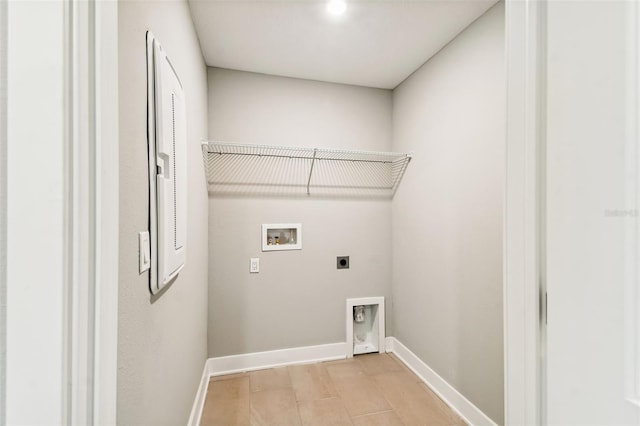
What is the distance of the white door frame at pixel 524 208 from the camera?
59 centimetres

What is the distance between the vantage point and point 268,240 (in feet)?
7.45

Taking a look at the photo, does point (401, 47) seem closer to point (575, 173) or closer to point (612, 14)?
point (612, 14)

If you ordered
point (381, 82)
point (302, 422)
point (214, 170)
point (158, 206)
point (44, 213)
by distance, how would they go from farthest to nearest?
point (381, 82)
point (214, 170)
point (302, 422)
point (158, 206)
point (44, 213)

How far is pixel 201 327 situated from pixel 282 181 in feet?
4.22

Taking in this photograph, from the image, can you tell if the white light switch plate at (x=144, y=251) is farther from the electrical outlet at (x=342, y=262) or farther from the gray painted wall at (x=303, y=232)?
the electrical outlet at (x=342, y=262)

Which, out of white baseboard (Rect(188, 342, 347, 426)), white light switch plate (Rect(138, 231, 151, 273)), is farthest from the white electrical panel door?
white baseboard (Rect(188, 342, 347, 426))

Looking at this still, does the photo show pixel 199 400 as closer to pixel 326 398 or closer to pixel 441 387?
pixel 326 398

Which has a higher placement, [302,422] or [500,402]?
[500,402]

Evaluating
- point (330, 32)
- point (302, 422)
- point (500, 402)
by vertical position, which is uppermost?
point (330, 32)

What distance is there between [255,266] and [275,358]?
2.66ft

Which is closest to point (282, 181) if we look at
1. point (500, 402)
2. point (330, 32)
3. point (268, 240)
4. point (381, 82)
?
point (268, 240)

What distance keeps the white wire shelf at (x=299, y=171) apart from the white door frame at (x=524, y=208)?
154 cm

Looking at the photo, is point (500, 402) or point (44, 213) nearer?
point (44, 213)

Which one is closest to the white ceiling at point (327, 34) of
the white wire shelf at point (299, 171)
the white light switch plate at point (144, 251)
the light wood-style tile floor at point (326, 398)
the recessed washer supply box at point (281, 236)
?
the white wire shelf at point (299, 171)
